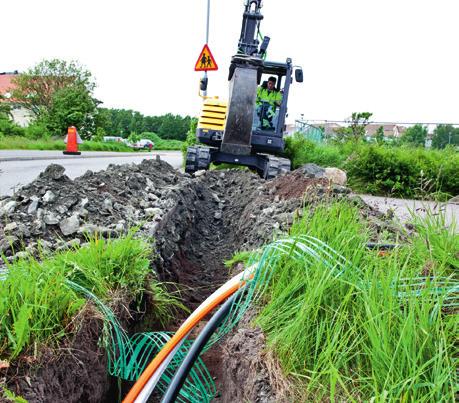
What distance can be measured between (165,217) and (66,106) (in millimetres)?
36904

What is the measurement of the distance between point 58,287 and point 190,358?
34.1 inches

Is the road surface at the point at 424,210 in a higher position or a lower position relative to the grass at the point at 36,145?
higher

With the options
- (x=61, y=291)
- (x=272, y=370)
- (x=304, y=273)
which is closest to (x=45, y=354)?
(x=61, y=291)

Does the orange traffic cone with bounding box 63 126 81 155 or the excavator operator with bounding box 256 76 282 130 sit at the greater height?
the excavator operator with bounding box 256 76 282 130

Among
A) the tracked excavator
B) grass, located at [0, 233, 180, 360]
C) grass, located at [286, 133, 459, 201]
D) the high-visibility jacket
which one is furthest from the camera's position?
grass, located at [286, 133, 459, 201]

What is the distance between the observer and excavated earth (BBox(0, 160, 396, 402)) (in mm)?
2207

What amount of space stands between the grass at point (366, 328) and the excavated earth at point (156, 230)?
0.58 ft

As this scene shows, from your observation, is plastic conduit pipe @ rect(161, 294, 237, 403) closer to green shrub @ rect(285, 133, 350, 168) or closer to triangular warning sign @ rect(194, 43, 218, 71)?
triangular warning sign @ rect(194, 43, 218, 71)

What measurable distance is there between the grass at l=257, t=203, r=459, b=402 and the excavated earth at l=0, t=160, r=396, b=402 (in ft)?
0.58

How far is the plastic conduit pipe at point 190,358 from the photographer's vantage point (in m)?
2.02

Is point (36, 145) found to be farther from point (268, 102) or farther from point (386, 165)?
point (386, 165)

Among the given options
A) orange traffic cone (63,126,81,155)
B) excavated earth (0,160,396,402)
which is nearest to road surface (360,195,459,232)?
excavated earth (0,160,396,402)

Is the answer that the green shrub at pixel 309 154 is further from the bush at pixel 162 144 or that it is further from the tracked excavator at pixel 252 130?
the bush at pixel 162 144

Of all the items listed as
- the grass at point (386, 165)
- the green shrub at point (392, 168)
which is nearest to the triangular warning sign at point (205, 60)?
the grass at point (386, 165)
